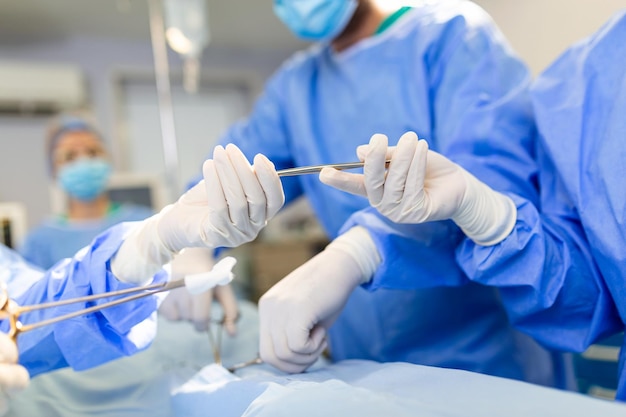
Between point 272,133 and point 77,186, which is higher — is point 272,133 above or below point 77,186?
above

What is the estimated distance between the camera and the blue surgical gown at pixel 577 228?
677 mm

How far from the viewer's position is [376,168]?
0.60 metres

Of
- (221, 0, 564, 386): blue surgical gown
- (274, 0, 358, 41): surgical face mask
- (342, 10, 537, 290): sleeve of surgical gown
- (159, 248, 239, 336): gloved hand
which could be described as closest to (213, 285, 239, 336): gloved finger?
(159, 248, 239, 336): gloved hand

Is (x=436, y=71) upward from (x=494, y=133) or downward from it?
upward

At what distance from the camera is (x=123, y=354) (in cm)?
70

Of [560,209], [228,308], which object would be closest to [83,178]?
[228,308]

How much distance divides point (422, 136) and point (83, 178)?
1.57 m

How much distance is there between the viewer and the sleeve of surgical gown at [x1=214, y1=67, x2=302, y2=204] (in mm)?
1224

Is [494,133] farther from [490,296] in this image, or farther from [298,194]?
[298,194]

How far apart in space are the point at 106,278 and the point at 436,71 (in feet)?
2.28

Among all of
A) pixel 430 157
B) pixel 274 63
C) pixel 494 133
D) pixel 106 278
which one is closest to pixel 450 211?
pixel 430 157

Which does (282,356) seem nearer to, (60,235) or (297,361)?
(297,361)

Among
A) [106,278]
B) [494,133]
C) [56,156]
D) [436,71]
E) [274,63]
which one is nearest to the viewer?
[106,278]

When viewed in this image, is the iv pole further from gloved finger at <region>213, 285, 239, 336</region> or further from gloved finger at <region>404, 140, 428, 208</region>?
gloved finger at <region>404, 140, 428, 208</region>
